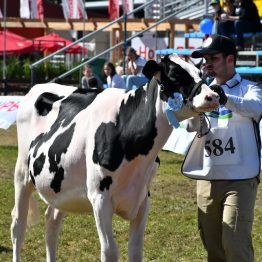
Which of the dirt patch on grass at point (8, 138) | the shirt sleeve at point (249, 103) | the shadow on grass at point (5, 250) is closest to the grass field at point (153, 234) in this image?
the shadow on grass at point (5, 250)

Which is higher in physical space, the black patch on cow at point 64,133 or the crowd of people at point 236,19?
the crowd of people at point 236,19

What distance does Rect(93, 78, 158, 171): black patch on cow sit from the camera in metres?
5.02

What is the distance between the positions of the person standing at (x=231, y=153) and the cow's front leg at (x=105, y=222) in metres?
0.78

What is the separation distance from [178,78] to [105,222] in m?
1.11

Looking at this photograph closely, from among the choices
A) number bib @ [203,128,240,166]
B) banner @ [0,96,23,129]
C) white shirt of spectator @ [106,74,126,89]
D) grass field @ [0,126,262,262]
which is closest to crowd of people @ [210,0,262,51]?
white shirt of spectator @ [106,74,126,89]

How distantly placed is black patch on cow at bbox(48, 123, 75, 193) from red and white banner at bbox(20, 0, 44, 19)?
2877cm

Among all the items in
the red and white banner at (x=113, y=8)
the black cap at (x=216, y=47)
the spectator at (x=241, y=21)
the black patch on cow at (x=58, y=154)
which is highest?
the red and white banner at (x=113, y=8)

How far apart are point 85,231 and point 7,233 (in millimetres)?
816

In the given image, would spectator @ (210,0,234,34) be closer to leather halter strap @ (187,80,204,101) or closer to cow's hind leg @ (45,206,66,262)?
cow's hind leg @ (45,206,66,262)

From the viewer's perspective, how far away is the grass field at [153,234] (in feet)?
23.0

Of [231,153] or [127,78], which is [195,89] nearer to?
[231,153]

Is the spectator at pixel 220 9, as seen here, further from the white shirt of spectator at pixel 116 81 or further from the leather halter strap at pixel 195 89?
the leather halter strap at pixel 195 89

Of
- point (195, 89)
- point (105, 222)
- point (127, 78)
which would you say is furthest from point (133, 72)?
point (195, 89)

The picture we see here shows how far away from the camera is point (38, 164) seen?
573 centimetres
